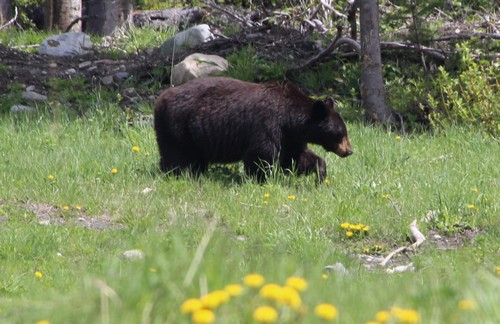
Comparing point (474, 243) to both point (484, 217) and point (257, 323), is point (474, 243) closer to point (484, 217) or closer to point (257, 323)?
point (484, 217)

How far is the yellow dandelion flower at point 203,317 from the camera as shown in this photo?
314cm

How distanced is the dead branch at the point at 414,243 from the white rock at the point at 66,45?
924cm

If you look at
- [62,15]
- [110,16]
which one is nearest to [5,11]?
[62,15]

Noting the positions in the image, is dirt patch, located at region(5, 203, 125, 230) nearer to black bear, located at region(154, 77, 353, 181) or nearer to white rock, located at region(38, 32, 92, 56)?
black bear, located at region(154, 77, 353, 181)

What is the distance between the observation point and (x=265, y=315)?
316cm

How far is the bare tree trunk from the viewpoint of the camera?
65.9 feet

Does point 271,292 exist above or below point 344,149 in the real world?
above

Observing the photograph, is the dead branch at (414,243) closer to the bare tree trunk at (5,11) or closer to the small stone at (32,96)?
the small stone at (32,96)

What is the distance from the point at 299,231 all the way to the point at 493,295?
4162mm

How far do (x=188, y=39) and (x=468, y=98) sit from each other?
525 cm

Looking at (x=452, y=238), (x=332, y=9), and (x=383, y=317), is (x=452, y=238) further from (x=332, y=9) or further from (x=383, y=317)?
(x=332, y=9)

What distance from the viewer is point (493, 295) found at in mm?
3814

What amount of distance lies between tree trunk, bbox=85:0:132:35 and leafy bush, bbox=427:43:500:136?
296 inches

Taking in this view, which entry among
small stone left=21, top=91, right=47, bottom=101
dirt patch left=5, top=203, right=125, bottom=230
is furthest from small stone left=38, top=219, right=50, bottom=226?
small stone left=21, top=91, right=47, bottom=101
